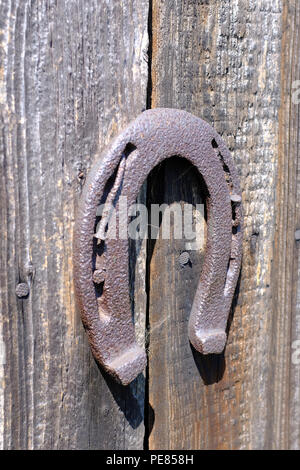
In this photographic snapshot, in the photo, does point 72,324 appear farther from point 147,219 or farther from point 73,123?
point 73,123

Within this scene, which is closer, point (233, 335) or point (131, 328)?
point (131, 328)

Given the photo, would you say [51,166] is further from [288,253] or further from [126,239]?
[288,253]

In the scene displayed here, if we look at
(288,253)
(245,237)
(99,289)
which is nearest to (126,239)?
(99,289)

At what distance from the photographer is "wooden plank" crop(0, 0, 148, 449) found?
0.71m

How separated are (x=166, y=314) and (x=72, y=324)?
0.20m

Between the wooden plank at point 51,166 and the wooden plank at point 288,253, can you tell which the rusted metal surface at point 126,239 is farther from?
the wooden plank at point 288,253

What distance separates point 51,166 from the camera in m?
0.76

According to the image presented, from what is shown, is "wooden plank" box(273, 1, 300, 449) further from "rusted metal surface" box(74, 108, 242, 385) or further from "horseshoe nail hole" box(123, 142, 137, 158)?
"horseshoe nail hole" box(123, 142, 137, 158)

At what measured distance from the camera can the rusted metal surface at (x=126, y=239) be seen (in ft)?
2.54

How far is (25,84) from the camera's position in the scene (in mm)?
712

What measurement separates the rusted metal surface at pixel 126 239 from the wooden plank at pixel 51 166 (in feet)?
0.11

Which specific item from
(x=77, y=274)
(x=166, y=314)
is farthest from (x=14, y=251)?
(x=166, y=314)

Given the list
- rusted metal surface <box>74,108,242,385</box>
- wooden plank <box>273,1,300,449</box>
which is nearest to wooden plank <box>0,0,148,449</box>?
rusted metal surface <box>74,108,242,385</box>

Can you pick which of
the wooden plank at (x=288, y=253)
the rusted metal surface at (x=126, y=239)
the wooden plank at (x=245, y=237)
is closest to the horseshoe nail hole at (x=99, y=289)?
the rusted metal surface at (x=126, y=239)
